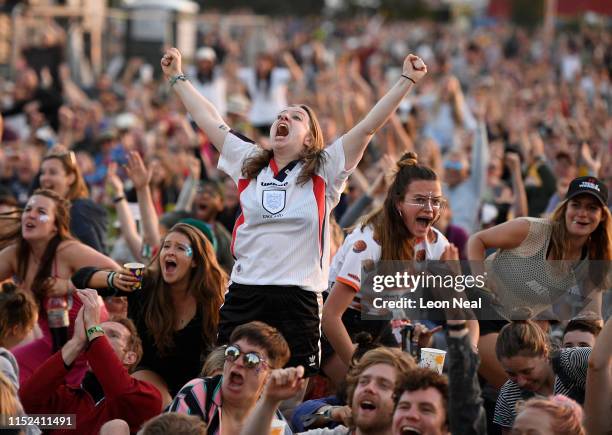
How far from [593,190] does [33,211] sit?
3323mm

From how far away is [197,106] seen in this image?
6.54 m

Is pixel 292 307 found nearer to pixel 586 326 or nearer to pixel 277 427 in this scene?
pixel 277 427

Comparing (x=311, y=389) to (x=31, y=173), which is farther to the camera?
(x=31, y=173)

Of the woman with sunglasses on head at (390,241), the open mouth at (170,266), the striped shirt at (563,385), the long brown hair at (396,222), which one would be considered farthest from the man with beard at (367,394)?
the open mouth at (170,266)

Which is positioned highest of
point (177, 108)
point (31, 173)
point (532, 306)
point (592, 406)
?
point (177, 108)

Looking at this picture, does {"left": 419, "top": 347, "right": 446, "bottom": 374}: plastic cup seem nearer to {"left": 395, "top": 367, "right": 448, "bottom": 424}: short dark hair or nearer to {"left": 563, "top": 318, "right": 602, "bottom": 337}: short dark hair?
{"left": 395, "top": 367, "right": 448, "bottom": 424}: short dark hair

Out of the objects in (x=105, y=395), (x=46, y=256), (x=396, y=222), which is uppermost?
(x=396, y=222)

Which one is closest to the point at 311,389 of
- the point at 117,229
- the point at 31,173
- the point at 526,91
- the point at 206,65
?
the point at 117,229

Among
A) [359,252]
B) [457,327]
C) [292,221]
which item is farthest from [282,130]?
[457,327]

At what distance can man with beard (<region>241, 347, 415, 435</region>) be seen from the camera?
512 cm

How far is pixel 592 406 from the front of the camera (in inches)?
218

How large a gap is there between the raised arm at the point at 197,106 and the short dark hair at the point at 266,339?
1.20 metres

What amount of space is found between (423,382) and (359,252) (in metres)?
1.47

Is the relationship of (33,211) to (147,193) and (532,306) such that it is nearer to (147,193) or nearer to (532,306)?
(147,193)
